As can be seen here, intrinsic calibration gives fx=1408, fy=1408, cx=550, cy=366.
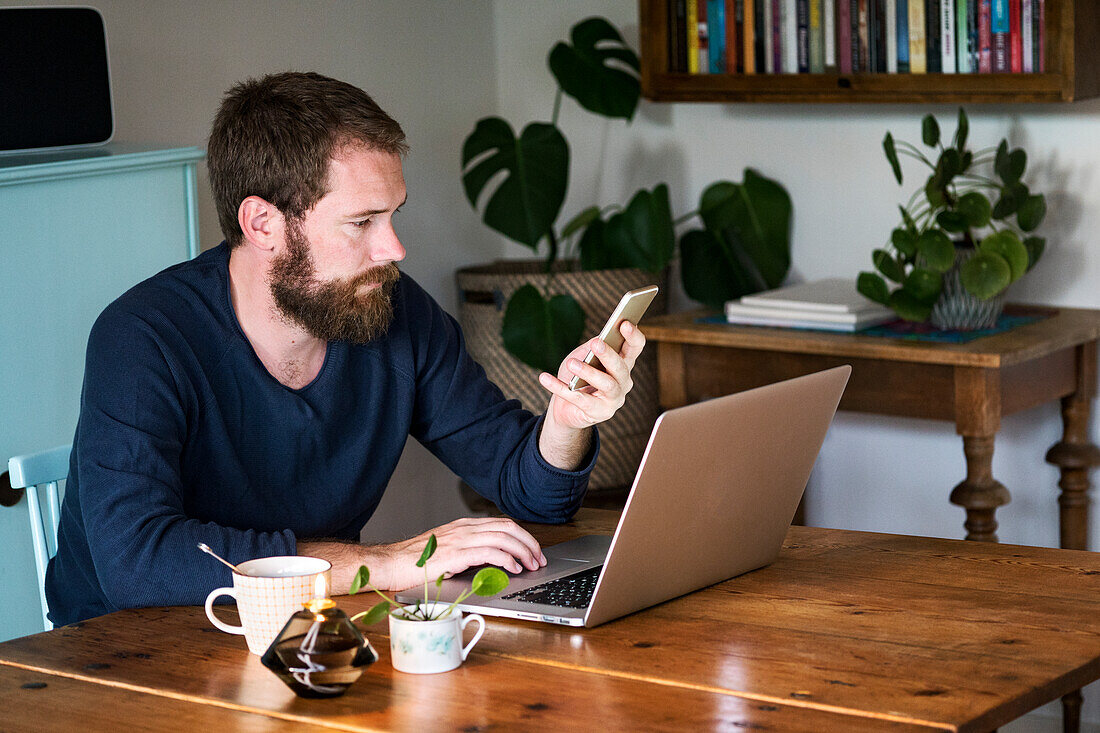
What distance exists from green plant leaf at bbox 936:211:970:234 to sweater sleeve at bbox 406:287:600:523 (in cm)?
107

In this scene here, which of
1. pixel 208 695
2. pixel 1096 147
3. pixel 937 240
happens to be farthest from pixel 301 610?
pixel 1096 147

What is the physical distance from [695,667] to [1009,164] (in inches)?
72.3

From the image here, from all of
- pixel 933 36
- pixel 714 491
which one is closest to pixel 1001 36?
pixel 933 36

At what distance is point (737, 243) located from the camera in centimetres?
329

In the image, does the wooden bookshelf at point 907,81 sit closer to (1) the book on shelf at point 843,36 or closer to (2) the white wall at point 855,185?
(1) the book on shelf at point 843,36

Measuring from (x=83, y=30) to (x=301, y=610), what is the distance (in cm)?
146

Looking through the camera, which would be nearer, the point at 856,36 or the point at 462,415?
the point at 462,415

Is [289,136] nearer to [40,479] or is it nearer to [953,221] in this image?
[40,479]

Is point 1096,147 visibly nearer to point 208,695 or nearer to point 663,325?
point 663,325

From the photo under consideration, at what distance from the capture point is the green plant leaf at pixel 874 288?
2771 mm

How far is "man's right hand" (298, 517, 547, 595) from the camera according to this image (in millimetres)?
1482

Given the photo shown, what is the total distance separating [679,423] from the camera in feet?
4.20

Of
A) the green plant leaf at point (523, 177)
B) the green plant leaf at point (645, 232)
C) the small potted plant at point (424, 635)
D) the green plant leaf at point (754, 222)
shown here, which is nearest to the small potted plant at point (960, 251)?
the green plant leaf at point (754, 222)

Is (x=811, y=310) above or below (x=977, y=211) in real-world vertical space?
below
